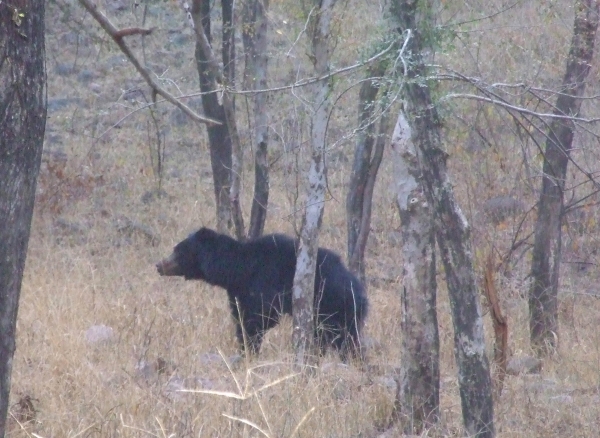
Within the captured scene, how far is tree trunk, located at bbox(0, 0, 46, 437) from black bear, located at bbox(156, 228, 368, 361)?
402 cm

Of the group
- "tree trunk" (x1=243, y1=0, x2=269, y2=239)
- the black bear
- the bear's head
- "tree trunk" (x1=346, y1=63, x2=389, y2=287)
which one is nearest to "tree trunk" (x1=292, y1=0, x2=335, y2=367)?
the black bear

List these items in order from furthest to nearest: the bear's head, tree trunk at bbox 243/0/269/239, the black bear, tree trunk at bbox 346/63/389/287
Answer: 1. tree trunk at bbox 243/0/269/239
2. tree trunk at bbox 346/63/389/287
3. the bear's head
4. the black bear

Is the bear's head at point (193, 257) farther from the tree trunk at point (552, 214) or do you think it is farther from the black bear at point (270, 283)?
the tree trunk at point (552, 214)

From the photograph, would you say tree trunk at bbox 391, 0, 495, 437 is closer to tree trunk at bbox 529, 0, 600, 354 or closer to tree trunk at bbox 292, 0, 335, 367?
tree trunk at bbox 292, 0, 335, 367

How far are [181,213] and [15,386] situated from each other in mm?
8839

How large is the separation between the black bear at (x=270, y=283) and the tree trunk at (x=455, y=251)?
2.66 m

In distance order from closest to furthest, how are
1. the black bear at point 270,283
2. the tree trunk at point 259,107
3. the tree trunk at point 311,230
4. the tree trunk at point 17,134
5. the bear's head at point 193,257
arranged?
the tree trunk at point 17,134 < the tree trunk at point 311,230 < the black bear at point 270,283 < the bear's head at point 193,257 < the tree trunk at point 259,107

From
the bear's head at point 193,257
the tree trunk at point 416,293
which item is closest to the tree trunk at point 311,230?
the bear's head at point 193,257

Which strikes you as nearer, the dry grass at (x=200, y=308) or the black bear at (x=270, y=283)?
the dry grass at (x=200, y=308)

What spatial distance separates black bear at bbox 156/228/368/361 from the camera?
313 inches

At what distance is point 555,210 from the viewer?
357 inches

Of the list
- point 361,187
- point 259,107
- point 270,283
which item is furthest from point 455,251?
point 259,107

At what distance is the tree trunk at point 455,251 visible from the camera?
4.86 meters

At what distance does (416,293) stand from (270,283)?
9.72ft
